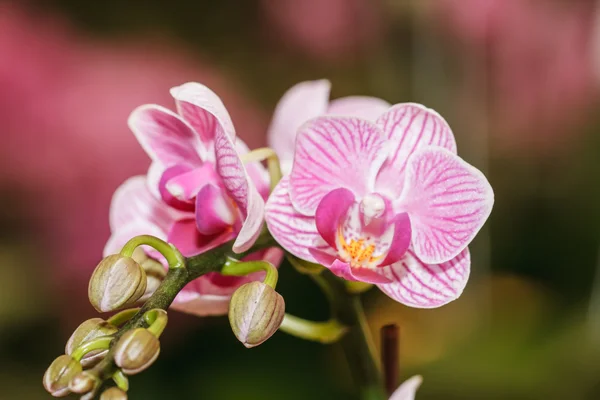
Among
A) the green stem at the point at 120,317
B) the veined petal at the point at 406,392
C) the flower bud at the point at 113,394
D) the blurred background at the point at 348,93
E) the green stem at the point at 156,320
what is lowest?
the blurred background at the point at 348,93

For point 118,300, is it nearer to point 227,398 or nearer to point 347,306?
point 347,306

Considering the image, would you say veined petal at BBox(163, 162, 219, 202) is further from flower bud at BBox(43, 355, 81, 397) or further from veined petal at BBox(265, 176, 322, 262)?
flower bud at BBox(43, 355, 81, 397)

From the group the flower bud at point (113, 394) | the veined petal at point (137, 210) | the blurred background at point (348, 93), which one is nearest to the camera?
the flower bud at point (113, 394)

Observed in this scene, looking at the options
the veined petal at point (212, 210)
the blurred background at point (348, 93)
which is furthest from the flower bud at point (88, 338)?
the blurred background at point (348, 93)

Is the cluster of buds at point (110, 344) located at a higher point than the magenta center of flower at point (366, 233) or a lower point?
higher

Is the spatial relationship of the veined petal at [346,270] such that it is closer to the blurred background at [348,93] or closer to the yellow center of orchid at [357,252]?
the yellow center of orchid at [357,252]

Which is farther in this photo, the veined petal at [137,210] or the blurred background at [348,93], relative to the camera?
the blurred background at [348,93]

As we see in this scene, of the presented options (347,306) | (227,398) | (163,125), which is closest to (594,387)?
(227,398)
